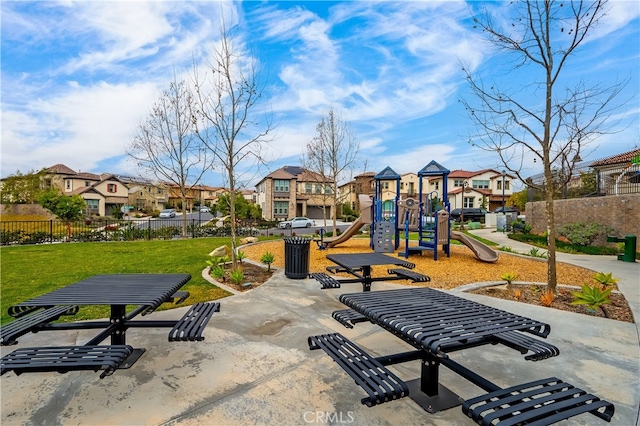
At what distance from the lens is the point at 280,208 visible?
48156 millimetres

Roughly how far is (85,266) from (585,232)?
18511mm

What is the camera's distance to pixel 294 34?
912 cm

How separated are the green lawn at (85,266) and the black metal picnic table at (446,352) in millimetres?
3910

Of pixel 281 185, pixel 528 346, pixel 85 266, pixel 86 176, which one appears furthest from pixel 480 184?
pixel 86 176

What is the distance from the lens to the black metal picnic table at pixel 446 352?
71.1 inches

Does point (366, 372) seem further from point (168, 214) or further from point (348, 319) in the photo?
point (168, 214)

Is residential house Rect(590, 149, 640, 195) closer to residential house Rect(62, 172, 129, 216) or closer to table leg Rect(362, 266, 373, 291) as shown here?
table leg Rect(362, 266, 373, 291)

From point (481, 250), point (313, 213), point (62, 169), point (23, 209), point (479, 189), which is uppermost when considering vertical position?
point (62, 169)

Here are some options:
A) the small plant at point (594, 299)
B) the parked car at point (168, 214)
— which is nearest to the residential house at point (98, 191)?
the parked car at point (168, 214)

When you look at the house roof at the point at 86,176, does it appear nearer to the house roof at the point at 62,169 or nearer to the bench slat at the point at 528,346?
the house roof at the point at 62,169

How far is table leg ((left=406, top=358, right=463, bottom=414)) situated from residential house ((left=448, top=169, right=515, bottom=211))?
5162 centimetres

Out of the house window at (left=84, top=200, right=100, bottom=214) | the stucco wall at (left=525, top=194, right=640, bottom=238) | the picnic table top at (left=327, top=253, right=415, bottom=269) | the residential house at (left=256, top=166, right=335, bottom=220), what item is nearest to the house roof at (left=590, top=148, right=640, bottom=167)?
the stucco wall at (left=525, top=194, right=640, bottom=238)

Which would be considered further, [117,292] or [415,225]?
[415,225]

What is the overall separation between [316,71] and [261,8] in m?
3.75
